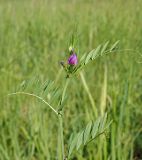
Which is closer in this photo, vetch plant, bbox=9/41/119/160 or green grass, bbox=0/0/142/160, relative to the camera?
vetch plant, bbox=9/41/119/160

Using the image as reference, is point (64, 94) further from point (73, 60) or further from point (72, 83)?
point (72, 83)

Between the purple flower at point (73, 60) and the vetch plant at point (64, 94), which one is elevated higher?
the purple flower at point (73, 60)

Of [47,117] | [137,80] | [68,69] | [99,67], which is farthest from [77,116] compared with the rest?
[68,69]

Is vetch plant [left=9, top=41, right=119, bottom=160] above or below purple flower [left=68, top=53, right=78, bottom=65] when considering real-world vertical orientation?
below

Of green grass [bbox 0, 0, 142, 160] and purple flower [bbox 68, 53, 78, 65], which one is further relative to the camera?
green grass [bbox 0, 0, 142, 160]

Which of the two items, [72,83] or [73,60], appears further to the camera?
[72,83]

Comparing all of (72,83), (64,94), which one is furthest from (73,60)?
(72,83)

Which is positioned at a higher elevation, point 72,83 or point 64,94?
point 72,83

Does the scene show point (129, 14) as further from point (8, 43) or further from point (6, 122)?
point (6, 122)
